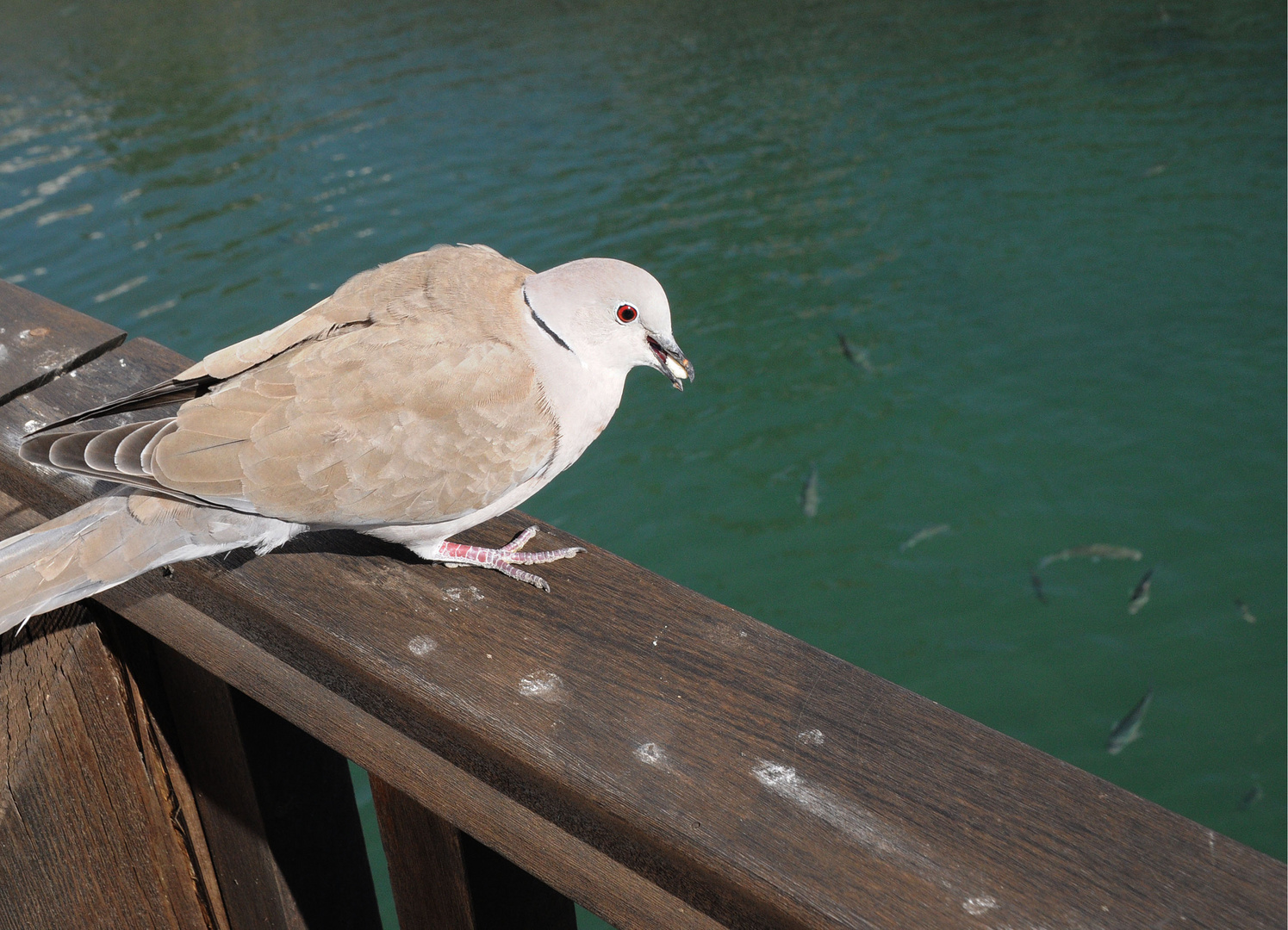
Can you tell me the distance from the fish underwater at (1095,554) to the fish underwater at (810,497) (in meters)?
1.41

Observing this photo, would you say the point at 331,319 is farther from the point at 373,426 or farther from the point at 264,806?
the point at 264,806

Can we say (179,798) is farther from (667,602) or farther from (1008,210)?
(1008,210)

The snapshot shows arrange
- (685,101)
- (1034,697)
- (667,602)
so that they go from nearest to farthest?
(667,602) → (1034,697) → (685,101)

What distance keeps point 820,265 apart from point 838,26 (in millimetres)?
7785

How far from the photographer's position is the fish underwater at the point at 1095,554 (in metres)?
5.57

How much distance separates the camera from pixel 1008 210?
29.8ft

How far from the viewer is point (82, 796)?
158 centimetres

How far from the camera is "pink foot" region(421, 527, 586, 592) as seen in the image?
5.33 feet

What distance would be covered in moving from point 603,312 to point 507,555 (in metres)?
0.52

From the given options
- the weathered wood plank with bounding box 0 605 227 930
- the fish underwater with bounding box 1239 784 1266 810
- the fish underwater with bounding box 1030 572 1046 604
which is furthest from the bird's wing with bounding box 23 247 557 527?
the fish underwater with bounding box 1030 572 1046 604

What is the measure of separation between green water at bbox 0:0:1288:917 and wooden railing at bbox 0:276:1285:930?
399cm

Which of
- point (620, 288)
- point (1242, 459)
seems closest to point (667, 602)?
point (620, 288)

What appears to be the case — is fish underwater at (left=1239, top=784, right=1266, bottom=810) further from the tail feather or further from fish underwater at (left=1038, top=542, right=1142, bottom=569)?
the tail feather

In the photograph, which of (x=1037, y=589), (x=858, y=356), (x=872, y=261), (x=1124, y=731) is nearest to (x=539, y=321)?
(x=1124, y=731)
